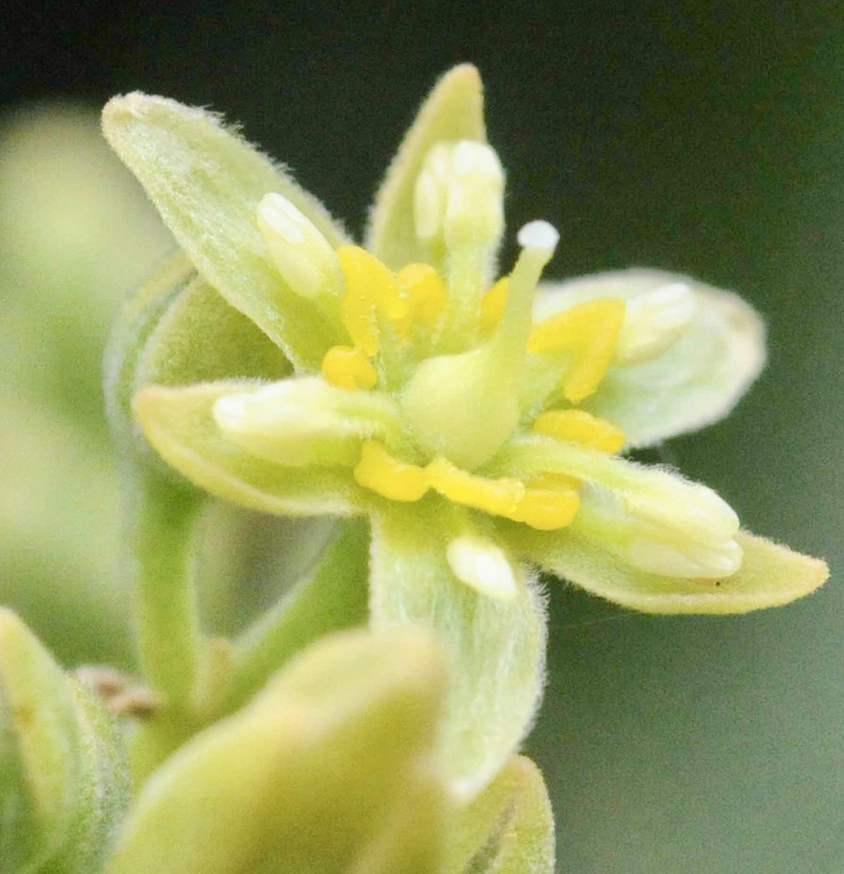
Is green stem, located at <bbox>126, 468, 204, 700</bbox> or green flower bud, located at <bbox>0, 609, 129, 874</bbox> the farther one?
green stem, located at <bbox>126, 468, 204, 700</bbox>

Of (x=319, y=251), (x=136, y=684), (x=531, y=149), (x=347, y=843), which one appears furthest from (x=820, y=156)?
(x=347, y=843)

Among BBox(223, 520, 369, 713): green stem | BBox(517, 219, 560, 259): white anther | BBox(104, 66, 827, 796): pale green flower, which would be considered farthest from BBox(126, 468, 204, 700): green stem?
BBox(517, 219, 560, 259): white anther

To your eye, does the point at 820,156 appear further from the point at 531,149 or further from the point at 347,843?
the point at 347,843

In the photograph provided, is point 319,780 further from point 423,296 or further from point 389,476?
point 423,296

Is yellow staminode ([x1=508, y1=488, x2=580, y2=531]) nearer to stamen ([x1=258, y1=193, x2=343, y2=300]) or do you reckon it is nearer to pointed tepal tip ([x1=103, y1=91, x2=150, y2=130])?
stamen ([x1=258, y1=193, x2=343, y2=300])

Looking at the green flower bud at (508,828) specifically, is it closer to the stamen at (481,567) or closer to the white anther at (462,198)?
the stamen at (481,567)

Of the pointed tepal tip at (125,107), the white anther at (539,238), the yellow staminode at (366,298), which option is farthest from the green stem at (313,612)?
the pointed tepal tip at (125,107)
